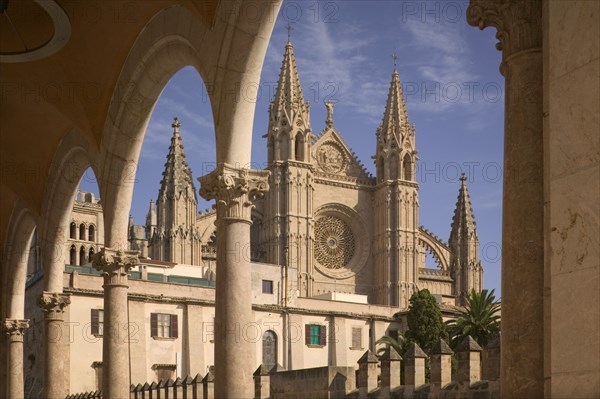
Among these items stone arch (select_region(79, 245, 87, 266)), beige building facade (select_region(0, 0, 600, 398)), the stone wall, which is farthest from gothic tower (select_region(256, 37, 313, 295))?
beige building facade (select_region(0, 0, 600, 398))

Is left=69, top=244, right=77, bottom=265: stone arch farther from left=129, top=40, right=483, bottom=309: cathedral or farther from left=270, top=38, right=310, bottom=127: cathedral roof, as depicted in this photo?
left=270, top=38, right=310, bottom=127: cathedral roof

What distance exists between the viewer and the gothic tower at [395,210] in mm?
60344

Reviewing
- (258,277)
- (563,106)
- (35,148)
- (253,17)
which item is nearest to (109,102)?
(35,148)

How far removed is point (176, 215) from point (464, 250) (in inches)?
960

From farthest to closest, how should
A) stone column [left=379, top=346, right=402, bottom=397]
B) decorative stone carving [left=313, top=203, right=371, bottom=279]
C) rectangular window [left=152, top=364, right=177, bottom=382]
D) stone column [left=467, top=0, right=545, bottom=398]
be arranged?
decorative stone carving [left=313, top=203, right=371, bottom=279] → rectangular window [left=152, top=364, right=177, bottom=382] → stone column [left=379, top=346, right=402, bottom=397] → stone column [left=467, top=0, right=545, bottom=398]

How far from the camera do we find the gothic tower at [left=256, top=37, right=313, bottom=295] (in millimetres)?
57031

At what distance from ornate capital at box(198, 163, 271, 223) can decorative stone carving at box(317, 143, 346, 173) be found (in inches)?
2158

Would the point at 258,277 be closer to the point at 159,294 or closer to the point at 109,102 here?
the point at 159,294

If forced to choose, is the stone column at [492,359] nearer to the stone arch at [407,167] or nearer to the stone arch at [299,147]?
the stone arch at [299,147]

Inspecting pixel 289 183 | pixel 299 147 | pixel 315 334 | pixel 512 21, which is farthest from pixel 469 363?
pixel 299 147

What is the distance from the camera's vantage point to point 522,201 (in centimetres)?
499

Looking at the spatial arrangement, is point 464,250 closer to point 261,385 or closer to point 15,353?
point 261,385

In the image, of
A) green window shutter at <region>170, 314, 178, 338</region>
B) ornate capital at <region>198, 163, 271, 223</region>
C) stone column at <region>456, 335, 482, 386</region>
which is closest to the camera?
ornate capital at <region>198, 163, 271, 223</region>

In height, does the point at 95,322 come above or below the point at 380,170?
below
